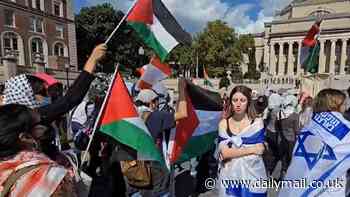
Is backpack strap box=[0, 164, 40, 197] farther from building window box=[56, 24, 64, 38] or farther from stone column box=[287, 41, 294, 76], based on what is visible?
stone column box=[287, 41, 294, 76]

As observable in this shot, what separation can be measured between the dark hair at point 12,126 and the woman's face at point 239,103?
6.63ft

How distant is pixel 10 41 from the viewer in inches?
1437

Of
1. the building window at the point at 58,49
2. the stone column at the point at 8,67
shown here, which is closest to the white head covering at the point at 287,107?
the stone column at the point at 8,67

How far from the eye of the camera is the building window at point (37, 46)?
1571 inches

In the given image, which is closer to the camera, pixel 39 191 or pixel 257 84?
pixel 39 191

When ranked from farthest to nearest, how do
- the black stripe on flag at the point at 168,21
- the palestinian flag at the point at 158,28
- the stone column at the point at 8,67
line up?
the stone column at the point at 8,67 < the black stripe on flag at the point at 168,21 < the palestinian flag at the point at 158,28

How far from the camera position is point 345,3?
66.4m

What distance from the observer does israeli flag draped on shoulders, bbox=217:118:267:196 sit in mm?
3033

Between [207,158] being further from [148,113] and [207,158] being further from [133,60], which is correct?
[133,60]

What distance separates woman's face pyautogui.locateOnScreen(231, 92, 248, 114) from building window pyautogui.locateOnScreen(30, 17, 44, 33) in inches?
1639

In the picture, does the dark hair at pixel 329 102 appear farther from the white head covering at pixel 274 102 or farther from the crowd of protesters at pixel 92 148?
the white head covering at pixel 274 102

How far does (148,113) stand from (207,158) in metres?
2.11

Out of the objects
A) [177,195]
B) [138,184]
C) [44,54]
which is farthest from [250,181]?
[44,54]

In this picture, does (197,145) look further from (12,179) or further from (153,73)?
(12,179)
